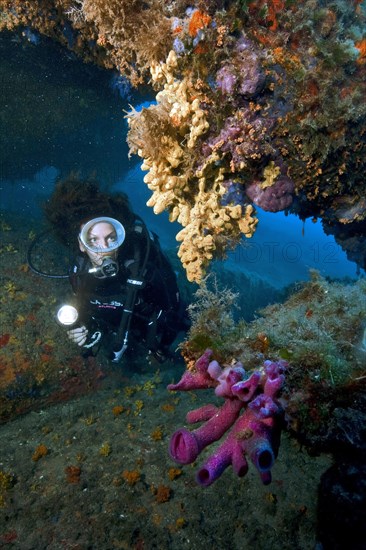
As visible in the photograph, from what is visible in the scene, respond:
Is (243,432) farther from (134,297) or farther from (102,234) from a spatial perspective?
(102,234)

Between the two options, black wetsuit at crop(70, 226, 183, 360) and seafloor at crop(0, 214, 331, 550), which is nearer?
seafloor at crop(0, 214, 331, 550)

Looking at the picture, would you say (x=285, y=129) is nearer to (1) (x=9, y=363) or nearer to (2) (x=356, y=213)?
(2) (x=356, y=213)

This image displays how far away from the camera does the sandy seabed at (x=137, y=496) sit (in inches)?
116

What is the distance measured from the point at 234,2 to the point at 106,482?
5.41m

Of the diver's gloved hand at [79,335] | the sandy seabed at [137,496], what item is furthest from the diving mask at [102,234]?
the sandy seabed at [137,496]

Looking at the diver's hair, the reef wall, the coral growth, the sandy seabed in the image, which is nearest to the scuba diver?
the diver's hair

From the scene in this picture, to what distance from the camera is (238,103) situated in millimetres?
3287

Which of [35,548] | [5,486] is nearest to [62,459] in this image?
[5,486]

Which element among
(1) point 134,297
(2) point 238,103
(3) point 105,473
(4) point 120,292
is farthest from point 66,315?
(2) point 238,103

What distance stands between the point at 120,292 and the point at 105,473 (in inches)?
135

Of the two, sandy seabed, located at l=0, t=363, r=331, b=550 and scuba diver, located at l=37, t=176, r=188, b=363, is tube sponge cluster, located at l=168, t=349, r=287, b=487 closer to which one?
sandy seabed, located at l=0, t=363, r=331, b=550

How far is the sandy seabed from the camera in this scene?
2.94 m

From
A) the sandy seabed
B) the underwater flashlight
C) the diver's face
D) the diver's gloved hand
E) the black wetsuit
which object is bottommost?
the sandy seabed

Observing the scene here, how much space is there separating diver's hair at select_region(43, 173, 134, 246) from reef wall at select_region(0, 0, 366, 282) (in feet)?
14.6
